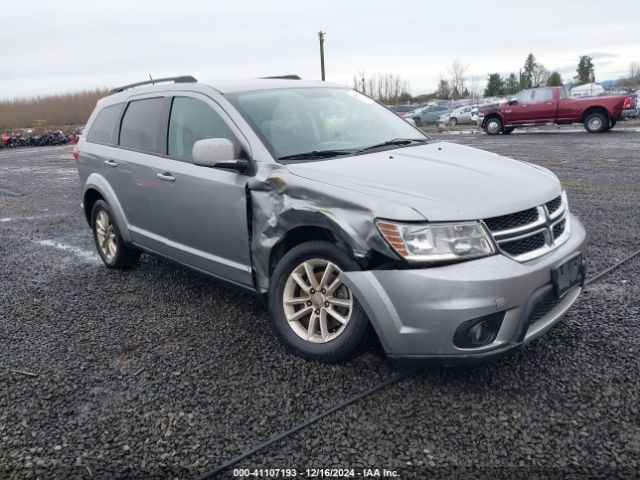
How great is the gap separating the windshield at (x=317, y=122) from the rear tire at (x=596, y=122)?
59.1ft

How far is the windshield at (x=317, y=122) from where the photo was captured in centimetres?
391

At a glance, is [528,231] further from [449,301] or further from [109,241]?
[109,241]

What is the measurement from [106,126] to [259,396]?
355 centimetres

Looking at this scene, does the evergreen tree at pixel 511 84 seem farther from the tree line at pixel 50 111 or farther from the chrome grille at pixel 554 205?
the chrome grille at pixel 554 205

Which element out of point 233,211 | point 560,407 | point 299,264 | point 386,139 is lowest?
point 560,407

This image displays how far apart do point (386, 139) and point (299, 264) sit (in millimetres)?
1366

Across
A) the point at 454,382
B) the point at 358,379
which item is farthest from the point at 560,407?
the point at 358,379

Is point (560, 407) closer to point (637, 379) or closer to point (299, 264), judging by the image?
point (637, 379)

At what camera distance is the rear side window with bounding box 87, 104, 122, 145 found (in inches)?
214

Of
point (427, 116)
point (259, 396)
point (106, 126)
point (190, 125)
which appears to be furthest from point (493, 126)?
point (259, 396)

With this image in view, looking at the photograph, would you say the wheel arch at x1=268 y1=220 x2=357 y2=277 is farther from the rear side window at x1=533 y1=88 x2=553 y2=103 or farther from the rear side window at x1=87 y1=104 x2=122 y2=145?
the rear side window at x1=533 y1=88 x2=553 y2=103

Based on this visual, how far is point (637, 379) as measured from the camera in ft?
10.3

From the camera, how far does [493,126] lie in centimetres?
2289

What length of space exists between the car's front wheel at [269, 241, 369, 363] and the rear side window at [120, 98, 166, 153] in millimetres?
1800
